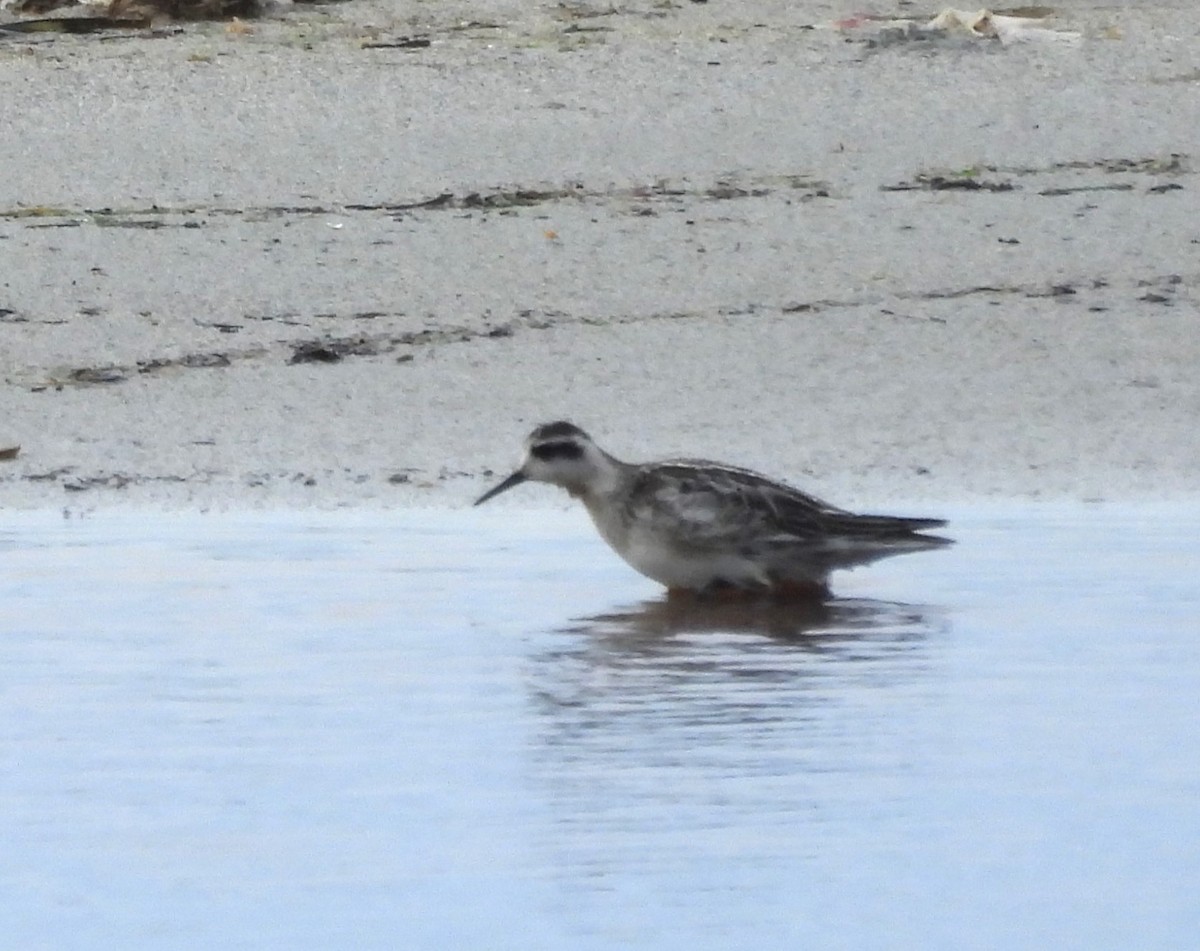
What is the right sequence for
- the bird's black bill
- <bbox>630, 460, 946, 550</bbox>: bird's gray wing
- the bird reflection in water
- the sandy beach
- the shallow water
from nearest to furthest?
1. the shallow water
2. the bird reflection in water
3. <bbox>630, 460, 946, 550</bbox>: bird's gray wing
4. the bird's black bill
5. the sandy beach

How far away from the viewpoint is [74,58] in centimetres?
1084

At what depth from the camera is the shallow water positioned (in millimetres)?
3984

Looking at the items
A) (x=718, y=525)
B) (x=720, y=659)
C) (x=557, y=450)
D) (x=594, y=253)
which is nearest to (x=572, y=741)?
(x=720, y=659)

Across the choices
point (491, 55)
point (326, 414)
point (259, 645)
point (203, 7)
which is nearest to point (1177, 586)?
point (259, 645)

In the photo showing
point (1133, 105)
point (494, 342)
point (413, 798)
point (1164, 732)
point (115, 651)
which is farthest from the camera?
point (1133, 105)

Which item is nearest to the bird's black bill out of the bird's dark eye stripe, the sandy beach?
the bird's dark eye stripe

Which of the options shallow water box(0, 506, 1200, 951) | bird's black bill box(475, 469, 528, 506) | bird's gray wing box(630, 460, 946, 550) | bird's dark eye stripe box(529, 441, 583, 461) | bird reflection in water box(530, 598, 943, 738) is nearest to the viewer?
shallow water box(0, 506, 1200, 951)

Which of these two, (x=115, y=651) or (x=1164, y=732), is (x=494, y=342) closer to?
(x=115, y=651)

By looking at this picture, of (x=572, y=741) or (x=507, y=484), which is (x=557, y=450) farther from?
(x=572, y=741)

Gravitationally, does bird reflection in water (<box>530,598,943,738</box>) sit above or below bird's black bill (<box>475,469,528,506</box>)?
below

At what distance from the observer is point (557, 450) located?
6574mm

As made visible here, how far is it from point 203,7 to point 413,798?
24.2 feet

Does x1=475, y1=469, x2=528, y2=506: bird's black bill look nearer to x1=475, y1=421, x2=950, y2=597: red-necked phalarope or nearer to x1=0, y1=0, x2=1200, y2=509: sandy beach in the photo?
x1=475, y1=421, x2=950, y2=597: red-necked phalarope

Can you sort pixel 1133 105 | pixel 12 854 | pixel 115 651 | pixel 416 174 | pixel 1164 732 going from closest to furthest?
pixel 12 854
pixel 1164 732
pixel 115 651
pixel 416 174
pixel 1133 105
